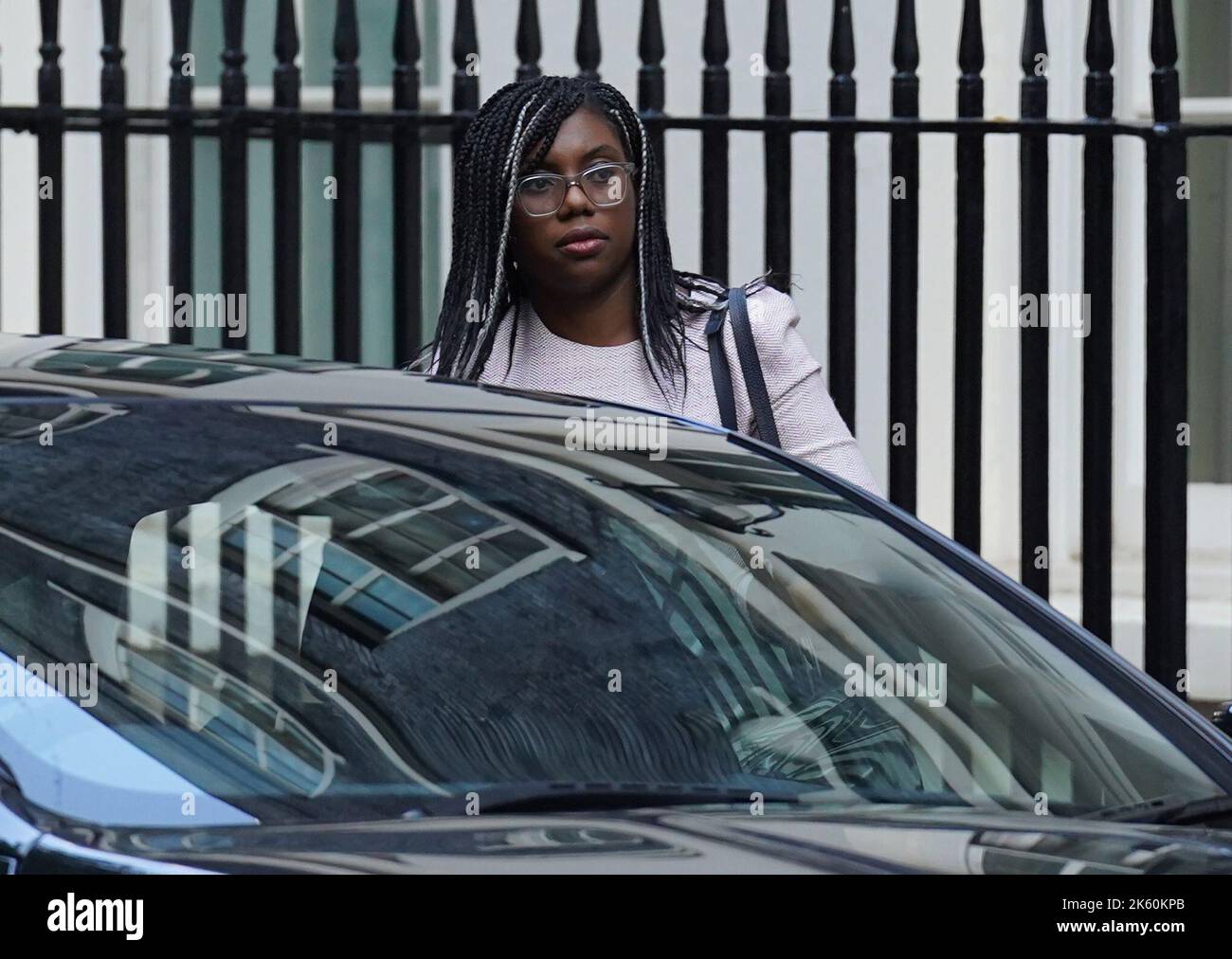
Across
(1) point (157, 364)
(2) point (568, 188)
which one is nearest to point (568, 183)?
(2) point (568, 188)

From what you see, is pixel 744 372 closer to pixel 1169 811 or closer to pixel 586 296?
pixel 586 296

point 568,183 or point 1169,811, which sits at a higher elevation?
point 568,183

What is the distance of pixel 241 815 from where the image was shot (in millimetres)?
1633

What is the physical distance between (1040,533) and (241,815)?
3222 mm

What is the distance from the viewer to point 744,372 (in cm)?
299

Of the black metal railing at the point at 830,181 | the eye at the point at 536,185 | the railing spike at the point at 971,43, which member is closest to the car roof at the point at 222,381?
the eye at the point at 536,185

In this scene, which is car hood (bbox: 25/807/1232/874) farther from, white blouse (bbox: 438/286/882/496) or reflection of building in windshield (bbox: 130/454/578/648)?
white blouse (bbox: 438/286/882/496)

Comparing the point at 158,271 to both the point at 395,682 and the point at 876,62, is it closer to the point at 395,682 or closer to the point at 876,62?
the point at 876,62

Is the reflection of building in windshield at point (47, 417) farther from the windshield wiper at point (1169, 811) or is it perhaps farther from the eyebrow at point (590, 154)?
the eyebrow at point (590, 154)

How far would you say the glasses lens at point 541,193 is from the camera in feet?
9.93

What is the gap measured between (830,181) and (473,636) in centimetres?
274

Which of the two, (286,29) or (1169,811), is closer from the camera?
(1169,811)
